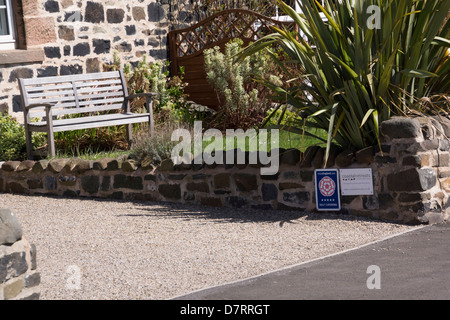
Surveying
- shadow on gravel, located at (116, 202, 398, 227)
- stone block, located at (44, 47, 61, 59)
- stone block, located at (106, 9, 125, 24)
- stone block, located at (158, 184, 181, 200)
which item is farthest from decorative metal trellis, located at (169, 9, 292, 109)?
shadow on gravel, located at (116, 202, 398, 227)

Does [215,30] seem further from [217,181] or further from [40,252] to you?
[40,252]

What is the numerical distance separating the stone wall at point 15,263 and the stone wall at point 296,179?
2.93 m

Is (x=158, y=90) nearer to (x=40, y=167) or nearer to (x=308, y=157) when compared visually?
(x=40, y=167)

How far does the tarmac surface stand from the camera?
13.3 feet

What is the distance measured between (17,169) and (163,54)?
A: 4.09 metres

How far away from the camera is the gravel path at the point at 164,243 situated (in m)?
4.50

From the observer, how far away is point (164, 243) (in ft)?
18.0

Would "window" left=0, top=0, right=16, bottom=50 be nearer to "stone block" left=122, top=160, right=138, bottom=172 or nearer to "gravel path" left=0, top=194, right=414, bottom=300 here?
"gravel path" left=0, top=194, right=414, bottom=300

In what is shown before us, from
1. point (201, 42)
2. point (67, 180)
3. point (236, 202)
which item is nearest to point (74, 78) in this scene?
point (67, 180)

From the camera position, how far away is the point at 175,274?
463 centimetres

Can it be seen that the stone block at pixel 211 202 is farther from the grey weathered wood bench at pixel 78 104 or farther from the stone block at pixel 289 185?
the grey weathered wood bench at pixel 78 104

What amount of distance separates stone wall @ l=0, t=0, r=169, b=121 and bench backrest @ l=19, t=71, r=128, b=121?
0.31 meters

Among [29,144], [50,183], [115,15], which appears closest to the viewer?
[50,183]

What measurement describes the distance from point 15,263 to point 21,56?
19.9 ft
